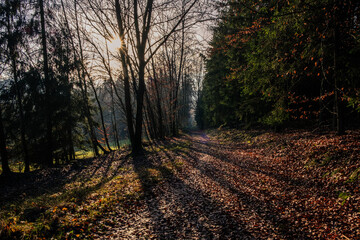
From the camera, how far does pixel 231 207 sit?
5.03 meters


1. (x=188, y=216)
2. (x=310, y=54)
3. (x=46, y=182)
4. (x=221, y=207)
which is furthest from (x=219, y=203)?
(x=46, y=182)

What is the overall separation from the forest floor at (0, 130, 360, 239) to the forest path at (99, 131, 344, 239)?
0.02 metres

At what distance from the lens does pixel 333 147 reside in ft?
22.5

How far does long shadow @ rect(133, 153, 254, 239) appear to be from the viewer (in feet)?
13.0

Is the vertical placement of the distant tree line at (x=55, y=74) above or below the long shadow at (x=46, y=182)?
above

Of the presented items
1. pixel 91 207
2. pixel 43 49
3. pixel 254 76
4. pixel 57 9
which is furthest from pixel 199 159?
pixel 57 9

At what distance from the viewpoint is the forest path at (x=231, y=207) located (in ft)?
13.0

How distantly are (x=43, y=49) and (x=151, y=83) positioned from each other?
1183 centimetres

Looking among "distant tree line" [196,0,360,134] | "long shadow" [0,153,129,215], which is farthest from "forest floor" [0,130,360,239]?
"distant tree line" [196,0,360,134]

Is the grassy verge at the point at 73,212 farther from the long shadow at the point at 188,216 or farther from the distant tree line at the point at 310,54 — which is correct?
the distant tree line at the point at 310,54

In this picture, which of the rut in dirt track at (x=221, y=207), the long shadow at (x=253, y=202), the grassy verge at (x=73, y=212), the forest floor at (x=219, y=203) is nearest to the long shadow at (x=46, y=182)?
the forest floor at (x=219, y=203)

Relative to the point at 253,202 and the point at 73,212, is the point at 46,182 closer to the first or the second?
the point at 73,212

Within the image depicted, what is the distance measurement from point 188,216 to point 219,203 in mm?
1145

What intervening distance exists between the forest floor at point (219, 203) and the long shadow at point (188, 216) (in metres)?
0.02
